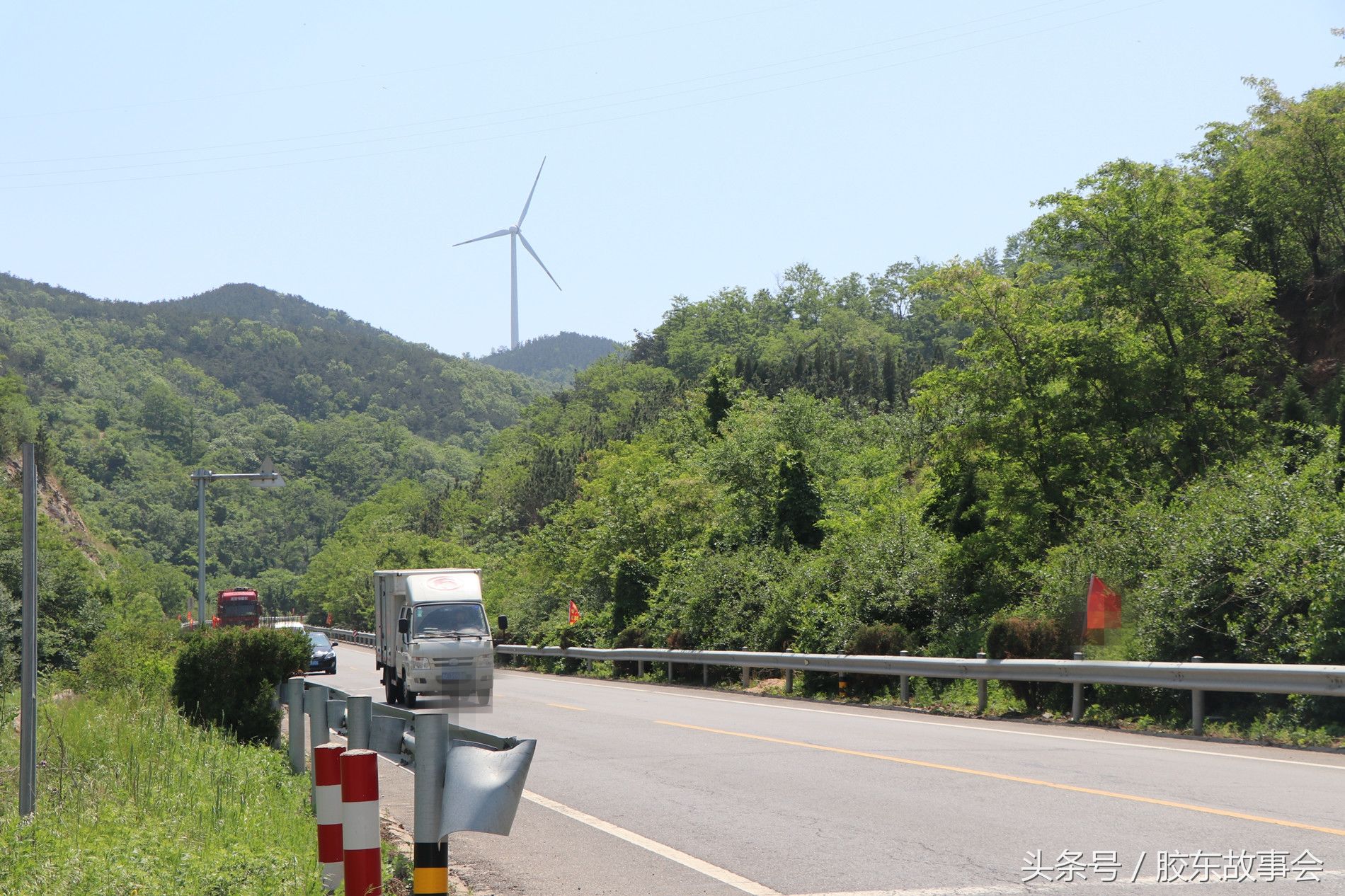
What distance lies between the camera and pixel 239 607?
191 feet

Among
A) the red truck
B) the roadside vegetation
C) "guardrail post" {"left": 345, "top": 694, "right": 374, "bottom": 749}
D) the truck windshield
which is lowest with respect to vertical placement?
the red truck

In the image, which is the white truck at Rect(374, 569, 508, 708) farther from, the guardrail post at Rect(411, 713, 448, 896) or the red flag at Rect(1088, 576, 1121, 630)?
the guardrail post at Rect(411, 713, 448, 896)

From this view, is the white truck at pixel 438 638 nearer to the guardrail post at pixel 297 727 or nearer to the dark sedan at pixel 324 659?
the dark sedan at pixel 324 659

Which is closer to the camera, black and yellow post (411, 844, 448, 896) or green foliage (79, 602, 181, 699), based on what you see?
black and yellow post (411, 844, 448, 896)

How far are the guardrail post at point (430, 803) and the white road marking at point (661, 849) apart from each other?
9.45ft

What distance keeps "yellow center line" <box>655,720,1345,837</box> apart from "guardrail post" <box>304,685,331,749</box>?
→ 558 centimetres

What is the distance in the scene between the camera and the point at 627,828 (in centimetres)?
914

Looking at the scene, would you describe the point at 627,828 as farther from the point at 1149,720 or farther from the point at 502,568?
the point at 502,568

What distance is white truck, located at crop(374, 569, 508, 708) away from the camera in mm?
24375

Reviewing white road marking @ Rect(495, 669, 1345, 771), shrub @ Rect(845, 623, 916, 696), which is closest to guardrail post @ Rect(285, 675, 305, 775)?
white road marking @ Rect(495, 669, 1345, 771)

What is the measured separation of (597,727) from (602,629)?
26.8 metres

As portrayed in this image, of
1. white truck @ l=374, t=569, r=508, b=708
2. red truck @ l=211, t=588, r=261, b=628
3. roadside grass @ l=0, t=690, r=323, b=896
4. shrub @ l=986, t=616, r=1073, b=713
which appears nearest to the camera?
roadside grass @ l=0, t=690, r=323, b=896

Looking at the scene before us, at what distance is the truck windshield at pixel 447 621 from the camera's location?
24922mm

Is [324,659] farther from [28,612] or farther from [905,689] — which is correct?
[28,612]
